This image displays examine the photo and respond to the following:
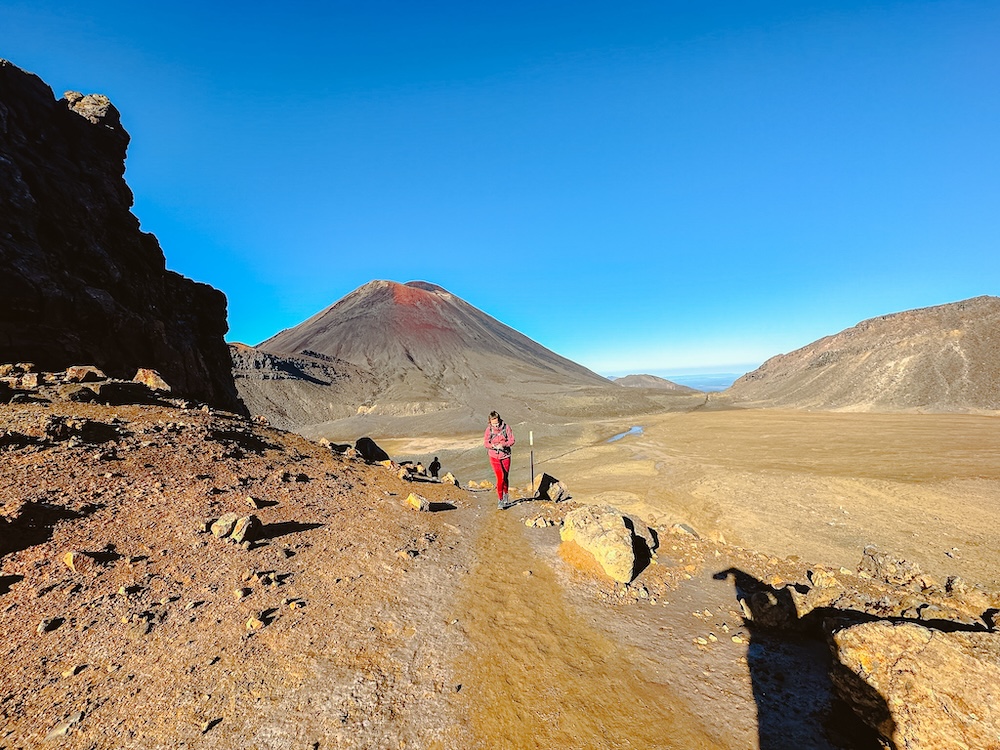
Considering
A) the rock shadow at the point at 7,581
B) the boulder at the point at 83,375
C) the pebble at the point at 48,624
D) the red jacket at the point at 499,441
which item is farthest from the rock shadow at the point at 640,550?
the boulder at the point at 83,375

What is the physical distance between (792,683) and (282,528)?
7.59 meters

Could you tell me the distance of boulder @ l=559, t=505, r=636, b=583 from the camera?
6625mm

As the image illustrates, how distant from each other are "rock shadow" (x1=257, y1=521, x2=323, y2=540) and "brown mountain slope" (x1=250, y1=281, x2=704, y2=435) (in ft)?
163

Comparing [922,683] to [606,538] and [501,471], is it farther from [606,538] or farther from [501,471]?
[501,471]

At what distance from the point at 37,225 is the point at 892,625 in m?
27.4

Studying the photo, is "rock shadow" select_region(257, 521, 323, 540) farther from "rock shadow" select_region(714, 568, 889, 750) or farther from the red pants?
"rock shadow" select_region(714, 568, 889, 750)

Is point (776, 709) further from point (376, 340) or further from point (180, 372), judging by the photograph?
point (376, 340)

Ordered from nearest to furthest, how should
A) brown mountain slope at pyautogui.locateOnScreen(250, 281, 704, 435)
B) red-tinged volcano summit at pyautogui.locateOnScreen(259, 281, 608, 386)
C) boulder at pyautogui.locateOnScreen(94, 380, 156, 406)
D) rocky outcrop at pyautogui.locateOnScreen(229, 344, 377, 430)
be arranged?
boulder at pyautogui.locateOnScreen(94, 380, 156, 406), brown mountain slope at pyautogui.locateOnScreen(250, 281, 704, 435), rocky outcrop at pyautogui.locateOnScreen(229, 344, 377, 430), red-tinged volcano summit at pyautogui.locateOnScreen(259, 281, 608, 386)

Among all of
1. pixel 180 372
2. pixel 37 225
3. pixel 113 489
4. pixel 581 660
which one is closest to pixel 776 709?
pixel 581 660

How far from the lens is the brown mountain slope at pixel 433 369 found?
237 feet

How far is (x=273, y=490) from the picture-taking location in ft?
27.9

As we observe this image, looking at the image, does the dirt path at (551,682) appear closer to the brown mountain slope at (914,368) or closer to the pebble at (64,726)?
the pebble at (64,726)

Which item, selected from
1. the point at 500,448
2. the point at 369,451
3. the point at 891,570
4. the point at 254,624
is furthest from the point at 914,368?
the point at 254,624

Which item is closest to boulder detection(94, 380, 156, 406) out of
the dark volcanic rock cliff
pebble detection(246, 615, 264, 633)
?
the dark volcanic rock cliff
